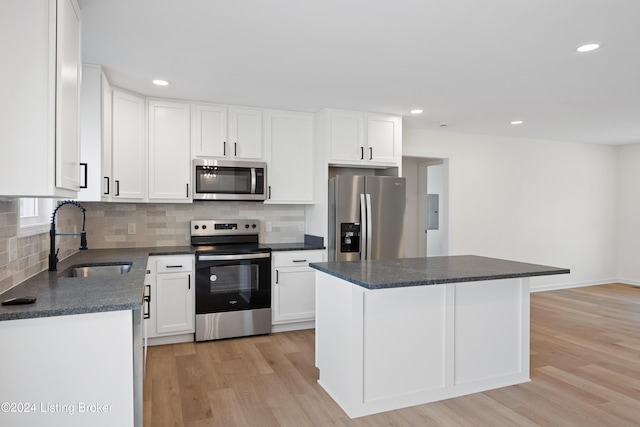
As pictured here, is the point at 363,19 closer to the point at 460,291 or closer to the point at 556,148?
the point at 460,291

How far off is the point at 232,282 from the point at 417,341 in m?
1.95

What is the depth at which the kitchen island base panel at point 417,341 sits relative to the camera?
8.29ft

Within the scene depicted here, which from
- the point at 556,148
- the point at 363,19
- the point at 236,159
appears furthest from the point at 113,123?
the point at 556,148

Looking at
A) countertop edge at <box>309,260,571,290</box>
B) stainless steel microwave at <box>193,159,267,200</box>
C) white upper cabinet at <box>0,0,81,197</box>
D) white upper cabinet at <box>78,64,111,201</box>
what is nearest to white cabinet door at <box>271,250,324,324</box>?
stainless steel microwave at <box>193,159,267,200</box>

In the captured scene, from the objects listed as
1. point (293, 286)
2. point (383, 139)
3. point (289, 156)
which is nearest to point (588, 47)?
point (383, 139)

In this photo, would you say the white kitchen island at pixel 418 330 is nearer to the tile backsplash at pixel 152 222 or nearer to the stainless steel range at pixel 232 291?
the stainless steel range at pixel 232 291

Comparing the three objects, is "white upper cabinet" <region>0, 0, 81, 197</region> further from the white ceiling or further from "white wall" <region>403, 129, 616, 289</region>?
"white wall" <region>403, 129, 616, 289</region>

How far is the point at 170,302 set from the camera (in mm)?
3721

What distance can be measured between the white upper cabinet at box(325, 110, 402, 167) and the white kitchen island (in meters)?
1.64

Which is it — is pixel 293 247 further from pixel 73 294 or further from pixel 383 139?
pixel 73 294

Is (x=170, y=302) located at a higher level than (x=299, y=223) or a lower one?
lower

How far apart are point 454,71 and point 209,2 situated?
75.0 inches

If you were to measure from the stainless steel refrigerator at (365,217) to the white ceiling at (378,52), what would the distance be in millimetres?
807

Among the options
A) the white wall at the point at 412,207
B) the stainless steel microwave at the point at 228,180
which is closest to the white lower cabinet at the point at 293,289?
the stainless steel microwave at the point at 228,180
